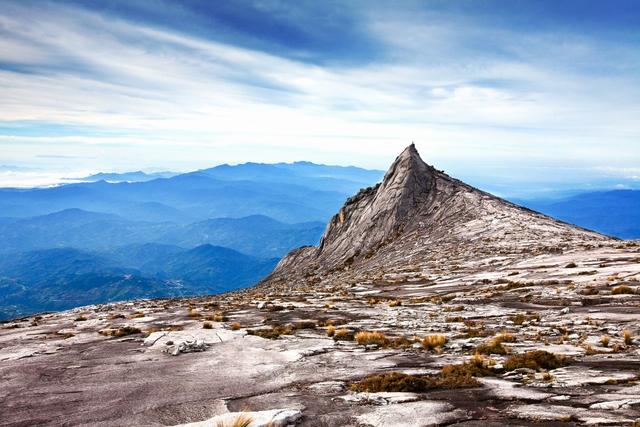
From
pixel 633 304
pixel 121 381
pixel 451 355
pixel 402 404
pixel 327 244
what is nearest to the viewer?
pixel 402 404

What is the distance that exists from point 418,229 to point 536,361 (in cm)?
5710

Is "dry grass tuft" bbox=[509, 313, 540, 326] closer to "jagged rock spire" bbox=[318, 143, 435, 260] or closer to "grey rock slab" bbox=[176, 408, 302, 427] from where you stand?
"grey rock slab" bbox=[176, 408, 302, 427]

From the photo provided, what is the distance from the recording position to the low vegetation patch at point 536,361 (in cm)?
1312

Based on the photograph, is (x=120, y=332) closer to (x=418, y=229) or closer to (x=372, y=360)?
(x=372, y=360)

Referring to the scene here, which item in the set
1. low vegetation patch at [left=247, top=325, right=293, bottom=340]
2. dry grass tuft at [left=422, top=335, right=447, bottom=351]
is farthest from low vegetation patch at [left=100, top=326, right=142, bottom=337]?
dry grass tuft at [left=422, top=335, right=447, bottom=351]

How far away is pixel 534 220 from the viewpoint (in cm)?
5997

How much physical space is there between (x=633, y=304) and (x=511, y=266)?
1695cm

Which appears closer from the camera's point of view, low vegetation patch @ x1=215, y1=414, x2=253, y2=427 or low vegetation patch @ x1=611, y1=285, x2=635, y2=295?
low vegetation patch @ x1=215, y1=414, x2=253, y2=427

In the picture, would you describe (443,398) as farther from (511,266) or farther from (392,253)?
(392,253)

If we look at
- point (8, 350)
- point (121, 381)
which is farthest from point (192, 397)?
point (8, 350)

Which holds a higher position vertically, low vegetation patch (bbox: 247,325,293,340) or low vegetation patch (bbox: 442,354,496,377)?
low vegetation patch (bbox: 442,354,496,377)

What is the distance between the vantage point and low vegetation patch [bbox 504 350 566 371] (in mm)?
13125

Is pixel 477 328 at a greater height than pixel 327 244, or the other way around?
pixel 477 328

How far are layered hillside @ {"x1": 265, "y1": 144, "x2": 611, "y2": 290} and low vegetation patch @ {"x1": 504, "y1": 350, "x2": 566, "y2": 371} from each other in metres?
32.9
